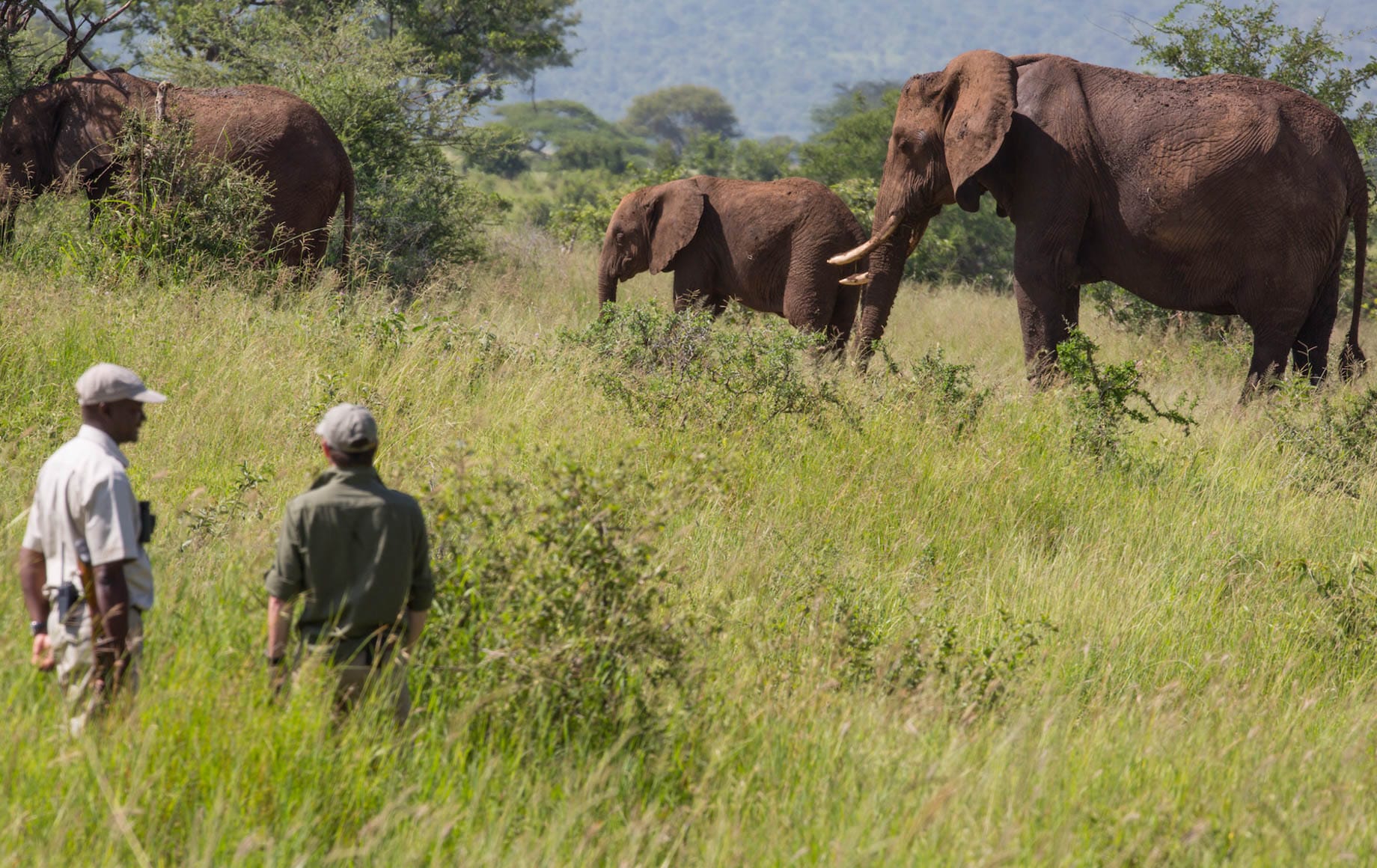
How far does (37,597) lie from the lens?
139 inches

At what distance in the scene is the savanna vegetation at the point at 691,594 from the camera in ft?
11.3

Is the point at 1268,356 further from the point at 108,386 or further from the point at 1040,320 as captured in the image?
the point at 108,386

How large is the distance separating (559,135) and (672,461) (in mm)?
78724

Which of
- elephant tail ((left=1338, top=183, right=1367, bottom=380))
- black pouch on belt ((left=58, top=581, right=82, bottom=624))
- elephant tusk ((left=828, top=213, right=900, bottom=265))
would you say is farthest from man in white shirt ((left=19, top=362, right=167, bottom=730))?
elephant tail ((left=1338, top=183, right=1367, bottom=380))

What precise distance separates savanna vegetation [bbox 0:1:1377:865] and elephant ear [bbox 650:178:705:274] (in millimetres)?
1071

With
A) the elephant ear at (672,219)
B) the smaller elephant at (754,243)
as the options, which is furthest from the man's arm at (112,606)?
the elephant ear at (672,219)

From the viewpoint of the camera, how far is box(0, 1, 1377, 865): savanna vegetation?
344 cm

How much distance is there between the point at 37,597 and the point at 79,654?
19 centimetres

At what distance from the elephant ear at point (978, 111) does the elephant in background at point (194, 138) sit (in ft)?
16.1

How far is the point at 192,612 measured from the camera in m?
4.30

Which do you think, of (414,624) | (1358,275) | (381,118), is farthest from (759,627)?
(381,118)

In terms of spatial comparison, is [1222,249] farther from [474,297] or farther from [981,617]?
[474,297]

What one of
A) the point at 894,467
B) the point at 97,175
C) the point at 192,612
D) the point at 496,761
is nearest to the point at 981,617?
the point at 894,467

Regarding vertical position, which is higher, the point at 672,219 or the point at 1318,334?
the point at 1318,334
